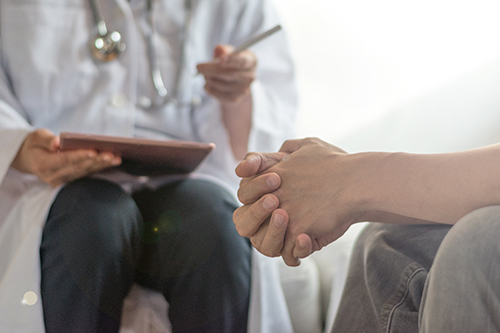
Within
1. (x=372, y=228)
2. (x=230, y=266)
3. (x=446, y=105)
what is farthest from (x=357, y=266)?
(x=446, y=105)

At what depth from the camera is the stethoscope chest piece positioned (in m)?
0.58

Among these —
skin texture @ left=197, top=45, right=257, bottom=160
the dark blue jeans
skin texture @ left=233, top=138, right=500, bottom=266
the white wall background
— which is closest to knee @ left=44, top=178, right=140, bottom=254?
the dark blue jeans

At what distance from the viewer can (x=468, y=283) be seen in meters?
0.24

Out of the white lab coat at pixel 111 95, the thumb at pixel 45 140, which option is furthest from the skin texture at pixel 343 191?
the thumb at pixel 45 140

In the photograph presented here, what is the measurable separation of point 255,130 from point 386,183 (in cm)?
33

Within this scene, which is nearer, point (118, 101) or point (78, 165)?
point (78, 165)

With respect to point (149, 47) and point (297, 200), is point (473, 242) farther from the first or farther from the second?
point (149, 47)

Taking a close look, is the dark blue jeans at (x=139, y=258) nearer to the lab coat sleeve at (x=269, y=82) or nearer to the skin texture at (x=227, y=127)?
the skin texture at (x=227, y=127)

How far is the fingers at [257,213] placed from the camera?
1.19 ft

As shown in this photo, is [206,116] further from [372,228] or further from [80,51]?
[372,228]

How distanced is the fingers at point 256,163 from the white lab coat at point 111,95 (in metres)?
0.15

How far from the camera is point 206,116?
2.23ft

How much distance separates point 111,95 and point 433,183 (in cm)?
50

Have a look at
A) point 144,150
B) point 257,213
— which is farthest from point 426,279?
point 144,150
